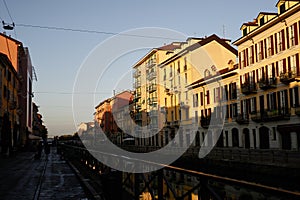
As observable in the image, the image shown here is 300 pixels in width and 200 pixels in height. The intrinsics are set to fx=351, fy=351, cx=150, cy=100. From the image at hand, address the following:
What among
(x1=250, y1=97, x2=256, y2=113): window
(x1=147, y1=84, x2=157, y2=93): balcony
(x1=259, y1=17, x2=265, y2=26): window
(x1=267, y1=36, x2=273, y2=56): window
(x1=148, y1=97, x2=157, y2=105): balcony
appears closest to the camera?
(x1=267, y1=36, x2=273, y2=56): window

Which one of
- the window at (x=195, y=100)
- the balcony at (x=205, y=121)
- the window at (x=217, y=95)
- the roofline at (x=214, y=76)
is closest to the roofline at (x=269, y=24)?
the roofline at (x=214, y=76)

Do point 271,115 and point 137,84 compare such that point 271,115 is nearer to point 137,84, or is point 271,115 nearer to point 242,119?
point 242,119

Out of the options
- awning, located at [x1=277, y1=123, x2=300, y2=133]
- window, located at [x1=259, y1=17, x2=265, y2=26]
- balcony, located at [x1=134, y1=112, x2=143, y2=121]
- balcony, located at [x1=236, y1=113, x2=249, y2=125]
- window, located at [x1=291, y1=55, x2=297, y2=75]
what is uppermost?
window, located at [x1=259, y1=17, x2=265, y2=26]

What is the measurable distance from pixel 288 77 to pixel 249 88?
6.34 metres

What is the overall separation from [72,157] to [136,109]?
5230 centimetres

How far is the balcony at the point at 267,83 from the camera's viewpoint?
1272 inches

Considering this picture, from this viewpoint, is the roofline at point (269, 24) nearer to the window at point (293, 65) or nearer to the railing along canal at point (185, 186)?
the window at point (293, 65)

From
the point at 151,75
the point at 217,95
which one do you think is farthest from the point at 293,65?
the point at 151,75

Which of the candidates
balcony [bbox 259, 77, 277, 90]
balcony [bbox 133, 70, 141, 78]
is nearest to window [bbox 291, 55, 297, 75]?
balcony [bbox 259, 77, 277, 90]

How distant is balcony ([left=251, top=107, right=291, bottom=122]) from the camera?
3028 cm

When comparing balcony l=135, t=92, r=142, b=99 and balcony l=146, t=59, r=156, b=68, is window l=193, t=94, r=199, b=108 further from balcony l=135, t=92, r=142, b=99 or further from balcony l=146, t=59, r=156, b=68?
balcony l=135, t=92, r=142, b=99

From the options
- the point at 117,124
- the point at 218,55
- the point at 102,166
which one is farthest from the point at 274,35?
the point at 117,124

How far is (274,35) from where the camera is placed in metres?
32.4

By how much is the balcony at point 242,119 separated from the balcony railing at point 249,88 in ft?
8.18
